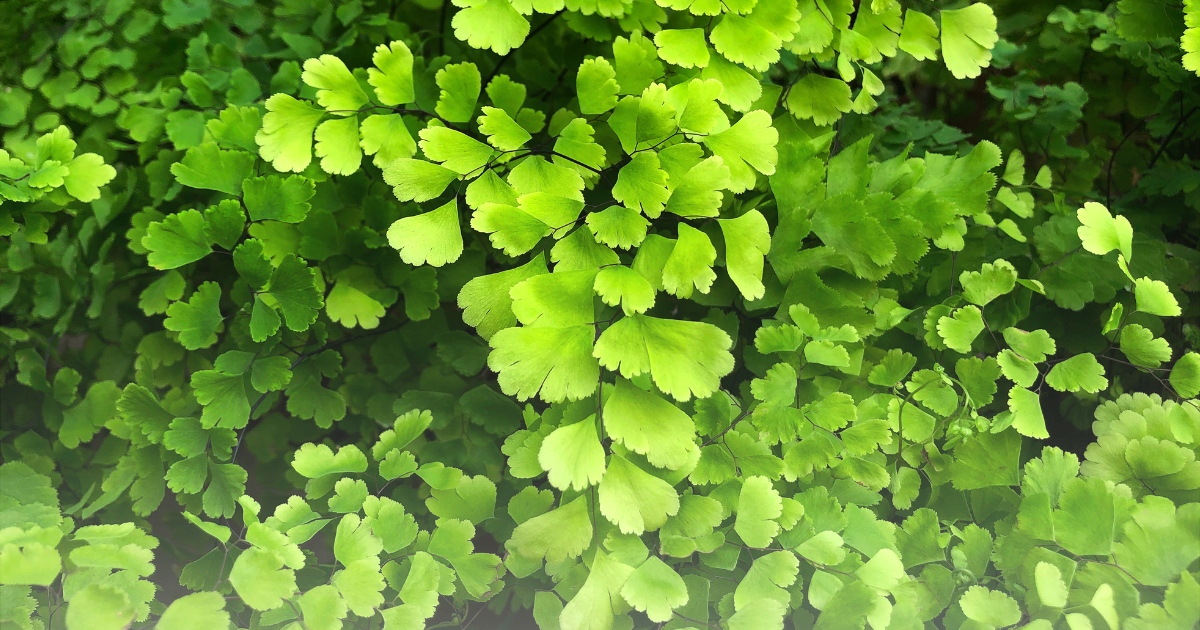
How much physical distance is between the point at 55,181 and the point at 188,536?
44 centimetres

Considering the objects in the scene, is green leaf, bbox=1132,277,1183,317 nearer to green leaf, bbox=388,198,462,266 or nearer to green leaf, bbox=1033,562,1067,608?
green leaf, bbox=1033,562,1067,608

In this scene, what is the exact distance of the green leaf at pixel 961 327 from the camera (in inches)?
23.2

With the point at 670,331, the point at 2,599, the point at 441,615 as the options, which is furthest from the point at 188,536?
the point at 670,331

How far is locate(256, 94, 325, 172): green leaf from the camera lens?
2.00ft

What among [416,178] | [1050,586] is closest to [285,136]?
[416,178]

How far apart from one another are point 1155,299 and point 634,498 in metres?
0.49

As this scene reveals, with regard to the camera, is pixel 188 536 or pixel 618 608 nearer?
pixel 618 608

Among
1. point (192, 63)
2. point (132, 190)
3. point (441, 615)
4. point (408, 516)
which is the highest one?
point (192, 63)

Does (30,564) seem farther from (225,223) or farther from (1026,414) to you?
(1026,414)

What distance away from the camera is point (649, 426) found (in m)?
0.50

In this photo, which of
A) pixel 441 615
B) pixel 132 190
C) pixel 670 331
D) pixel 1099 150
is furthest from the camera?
pixel 1099 150

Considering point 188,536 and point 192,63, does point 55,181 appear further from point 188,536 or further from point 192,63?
point 188,536

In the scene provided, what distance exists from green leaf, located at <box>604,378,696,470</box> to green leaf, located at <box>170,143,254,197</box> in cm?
44

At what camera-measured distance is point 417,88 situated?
2.24ft
